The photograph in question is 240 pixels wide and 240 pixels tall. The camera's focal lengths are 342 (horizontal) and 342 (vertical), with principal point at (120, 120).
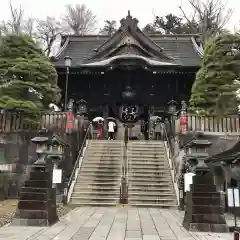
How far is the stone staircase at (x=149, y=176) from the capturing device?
16312 mm

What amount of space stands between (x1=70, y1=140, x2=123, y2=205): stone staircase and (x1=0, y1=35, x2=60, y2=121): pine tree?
4070 mm

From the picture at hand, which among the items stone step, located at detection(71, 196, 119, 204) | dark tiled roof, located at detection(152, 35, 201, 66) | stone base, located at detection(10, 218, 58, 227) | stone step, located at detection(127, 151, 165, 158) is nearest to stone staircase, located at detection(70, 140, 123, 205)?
stone step, located at detection(71, 196, 119, 204)

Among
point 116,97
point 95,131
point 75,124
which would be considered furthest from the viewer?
point 116,97

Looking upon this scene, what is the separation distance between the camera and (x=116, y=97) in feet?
92.1

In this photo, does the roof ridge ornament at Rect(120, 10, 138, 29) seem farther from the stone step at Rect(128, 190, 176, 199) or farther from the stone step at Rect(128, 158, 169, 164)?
the stone step at Rect(128, 190, 176, 199)

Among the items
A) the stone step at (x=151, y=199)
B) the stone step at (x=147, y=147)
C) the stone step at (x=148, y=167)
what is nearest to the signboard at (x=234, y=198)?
the stone step at (x=151, y=199)

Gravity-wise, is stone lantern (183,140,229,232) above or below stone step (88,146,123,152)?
below

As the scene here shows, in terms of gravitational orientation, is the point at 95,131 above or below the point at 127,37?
below

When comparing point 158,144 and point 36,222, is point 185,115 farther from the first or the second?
point 36,222

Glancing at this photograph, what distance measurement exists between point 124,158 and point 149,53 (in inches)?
456

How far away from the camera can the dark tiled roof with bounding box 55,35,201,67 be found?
98.4 ft


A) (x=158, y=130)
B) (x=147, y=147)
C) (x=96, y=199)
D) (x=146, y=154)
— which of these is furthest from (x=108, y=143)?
(x=96, y=199)

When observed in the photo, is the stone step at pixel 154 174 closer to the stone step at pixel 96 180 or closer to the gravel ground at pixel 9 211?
the stone step at pixel 96 180

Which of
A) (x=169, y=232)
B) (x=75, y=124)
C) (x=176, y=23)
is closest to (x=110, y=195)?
(x=75, y=124)
